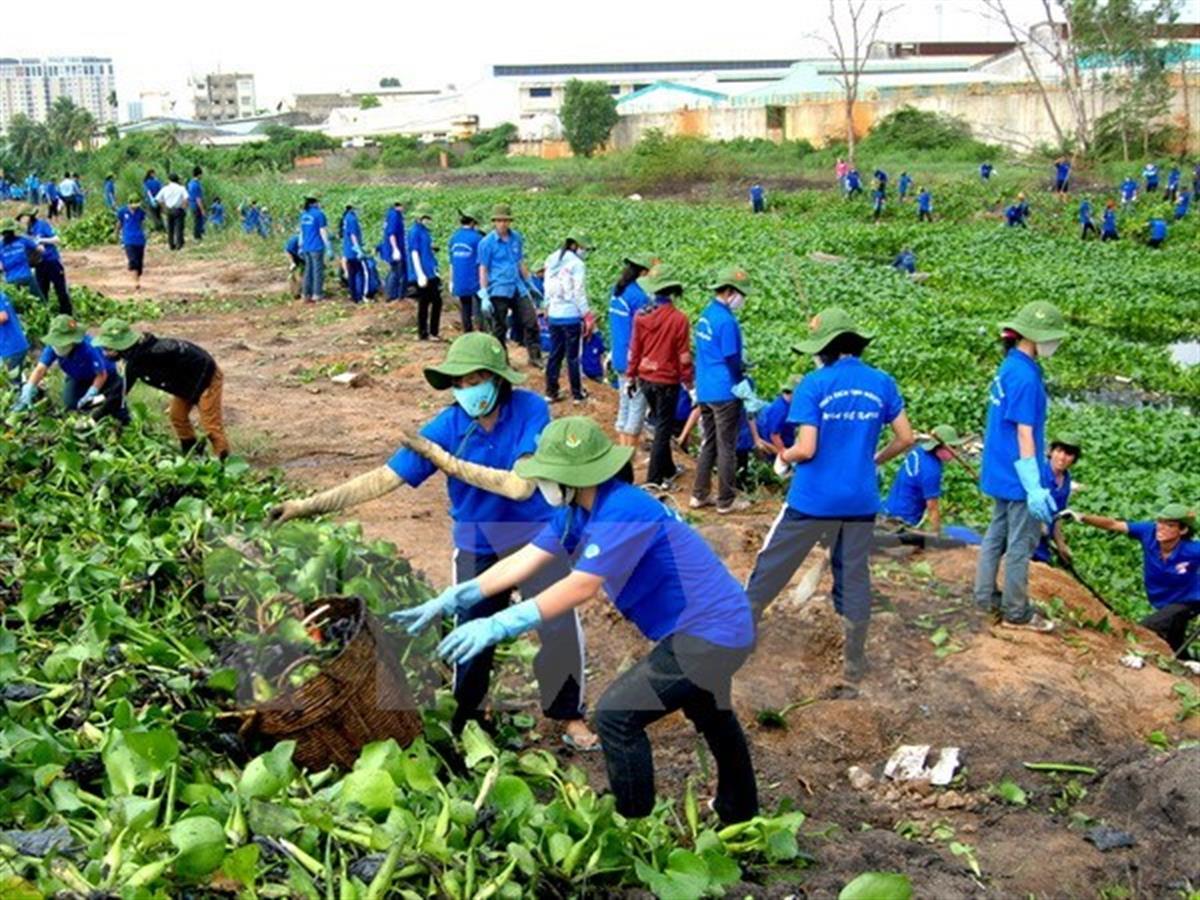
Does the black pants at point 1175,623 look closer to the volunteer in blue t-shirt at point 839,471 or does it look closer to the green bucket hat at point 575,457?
the volunteer in blue t-shirt at point 839,471

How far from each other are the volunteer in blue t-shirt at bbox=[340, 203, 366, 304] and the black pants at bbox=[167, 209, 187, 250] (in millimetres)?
9024

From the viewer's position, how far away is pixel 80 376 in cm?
940

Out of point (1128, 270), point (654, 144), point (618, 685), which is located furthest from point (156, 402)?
point (654, 144)

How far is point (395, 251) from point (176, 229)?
37.0 ft

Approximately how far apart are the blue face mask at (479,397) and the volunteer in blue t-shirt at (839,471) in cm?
153

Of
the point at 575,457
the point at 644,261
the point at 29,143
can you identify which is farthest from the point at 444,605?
the point at 29,143

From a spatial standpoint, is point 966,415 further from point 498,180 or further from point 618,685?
point 498,180

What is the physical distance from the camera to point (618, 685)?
14.9 feet

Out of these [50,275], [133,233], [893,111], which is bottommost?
[50,275]

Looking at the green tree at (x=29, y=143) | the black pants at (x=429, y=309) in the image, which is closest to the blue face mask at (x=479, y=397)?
the black pants at (x=429, y=309)

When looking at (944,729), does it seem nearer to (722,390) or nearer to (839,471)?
(839,471)

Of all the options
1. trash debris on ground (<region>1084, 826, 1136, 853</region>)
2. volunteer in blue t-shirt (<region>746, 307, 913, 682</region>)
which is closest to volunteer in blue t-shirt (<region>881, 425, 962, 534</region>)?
volunteer in blue t-shirt (<region>746, 307, 913, 682</region>)

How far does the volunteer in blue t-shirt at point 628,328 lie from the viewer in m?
10.0

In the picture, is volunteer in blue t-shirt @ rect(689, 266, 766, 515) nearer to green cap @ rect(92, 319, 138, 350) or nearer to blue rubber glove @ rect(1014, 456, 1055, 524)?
blue rubber glove @ rect(1014, 456, 1055, 524)
